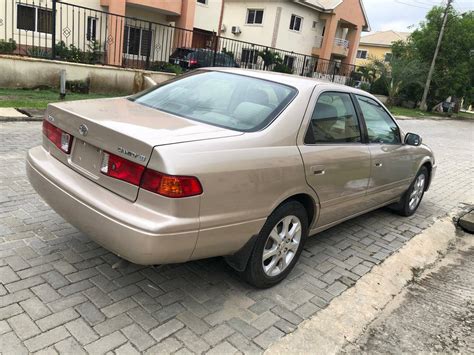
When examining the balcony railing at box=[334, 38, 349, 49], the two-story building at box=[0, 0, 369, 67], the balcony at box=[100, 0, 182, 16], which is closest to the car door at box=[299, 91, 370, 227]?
the two-story building at box=[0, 0, 369, 67]

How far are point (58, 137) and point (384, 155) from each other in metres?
3.08

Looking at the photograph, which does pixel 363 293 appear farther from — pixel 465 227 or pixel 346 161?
pixel 465 227

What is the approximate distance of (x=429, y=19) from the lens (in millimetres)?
32438

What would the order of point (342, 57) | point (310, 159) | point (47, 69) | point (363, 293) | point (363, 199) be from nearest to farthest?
point (310, 159)
point (363, 293)
point (363, 199)
point (47, 69)
point (342, 57)

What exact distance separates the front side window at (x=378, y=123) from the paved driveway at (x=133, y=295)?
115 centimetres

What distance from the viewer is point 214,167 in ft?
8.55

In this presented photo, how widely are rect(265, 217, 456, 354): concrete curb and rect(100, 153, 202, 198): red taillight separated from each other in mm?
1112

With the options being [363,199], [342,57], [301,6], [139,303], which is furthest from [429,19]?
[139,303]

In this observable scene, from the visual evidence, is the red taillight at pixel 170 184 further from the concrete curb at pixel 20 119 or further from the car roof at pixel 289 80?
the concrete curb at pixel 20 119

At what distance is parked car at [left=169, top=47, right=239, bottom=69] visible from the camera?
1650cm

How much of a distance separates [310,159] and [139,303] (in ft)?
5.32

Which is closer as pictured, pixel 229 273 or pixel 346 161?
pixel 229 273

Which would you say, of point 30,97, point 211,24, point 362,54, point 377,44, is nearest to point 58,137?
point 30,97

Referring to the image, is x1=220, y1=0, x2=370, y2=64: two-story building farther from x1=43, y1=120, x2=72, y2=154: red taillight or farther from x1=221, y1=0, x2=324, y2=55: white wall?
x1=43, y1=120, x2=72, y2=154: red taillight
